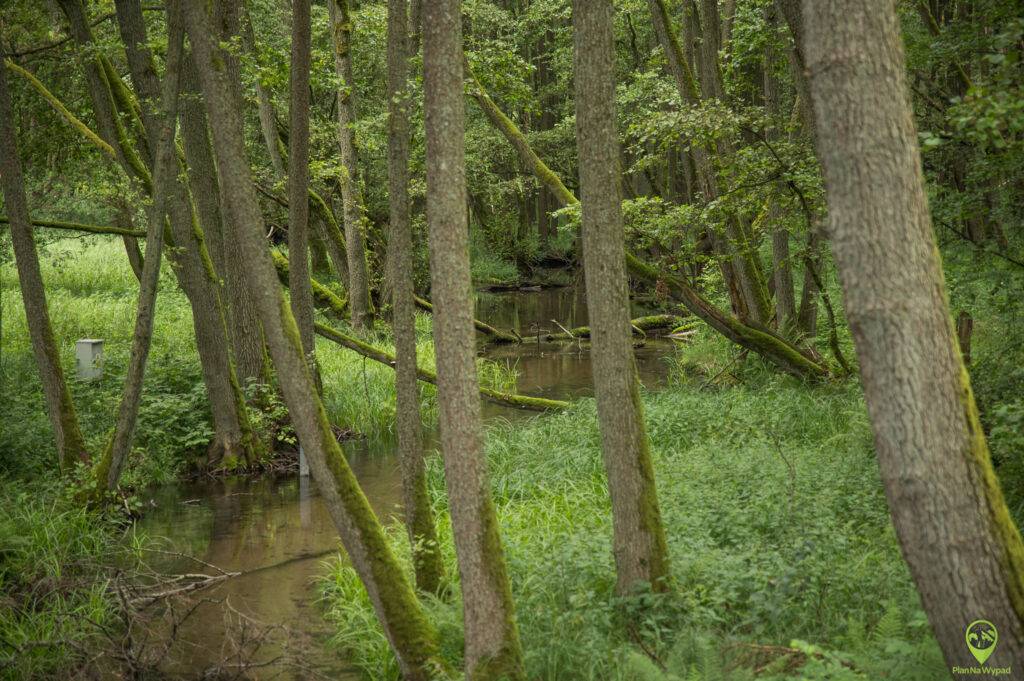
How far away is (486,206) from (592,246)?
105ft

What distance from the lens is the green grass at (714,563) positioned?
499 centimetres

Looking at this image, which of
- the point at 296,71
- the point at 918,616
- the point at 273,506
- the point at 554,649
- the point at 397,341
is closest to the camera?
the point at 918,616

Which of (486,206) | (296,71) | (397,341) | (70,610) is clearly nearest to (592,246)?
(397,341)

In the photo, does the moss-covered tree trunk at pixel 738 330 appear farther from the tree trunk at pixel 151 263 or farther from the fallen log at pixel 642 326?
the fallen log at pixel 642 326

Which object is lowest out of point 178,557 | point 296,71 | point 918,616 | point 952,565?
point 178,557

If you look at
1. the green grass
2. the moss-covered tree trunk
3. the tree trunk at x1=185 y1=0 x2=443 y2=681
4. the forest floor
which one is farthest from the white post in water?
the tree trunk at x1=185 y1=0 x2=443 y2=681

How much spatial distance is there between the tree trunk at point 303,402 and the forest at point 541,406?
2cm

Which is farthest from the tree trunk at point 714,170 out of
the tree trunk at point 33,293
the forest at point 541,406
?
the tree trunk at point 33,293

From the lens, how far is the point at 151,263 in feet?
28.6

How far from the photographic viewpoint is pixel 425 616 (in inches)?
232

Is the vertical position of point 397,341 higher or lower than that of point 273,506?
higher

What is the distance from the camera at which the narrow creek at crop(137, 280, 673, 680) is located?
6637mm

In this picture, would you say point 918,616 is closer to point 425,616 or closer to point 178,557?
point 425,616

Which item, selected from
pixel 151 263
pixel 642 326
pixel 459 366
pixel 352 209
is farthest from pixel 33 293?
pixel 642 326
